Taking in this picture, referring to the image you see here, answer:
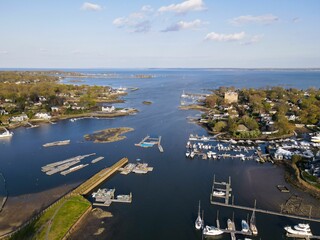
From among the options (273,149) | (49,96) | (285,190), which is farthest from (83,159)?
(49,96)

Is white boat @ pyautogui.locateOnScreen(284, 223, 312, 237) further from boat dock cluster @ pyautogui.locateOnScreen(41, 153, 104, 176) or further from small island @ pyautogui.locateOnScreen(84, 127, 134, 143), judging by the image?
small island @ pyautogui.locateOnScreen(84, 127, 134, 143)

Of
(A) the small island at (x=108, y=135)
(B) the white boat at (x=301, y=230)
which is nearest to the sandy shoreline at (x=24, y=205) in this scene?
(A) the small island at (x=108, y=135)

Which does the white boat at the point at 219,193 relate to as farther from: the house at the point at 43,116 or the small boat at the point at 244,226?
the house at the point at 43,116

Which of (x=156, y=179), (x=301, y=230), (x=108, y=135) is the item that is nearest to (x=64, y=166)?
(x=156, y=179)

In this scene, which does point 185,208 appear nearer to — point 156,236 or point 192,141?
point 156,236

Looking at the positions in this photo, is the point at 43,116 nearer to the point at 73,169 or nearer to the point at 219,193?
the point at 73,169

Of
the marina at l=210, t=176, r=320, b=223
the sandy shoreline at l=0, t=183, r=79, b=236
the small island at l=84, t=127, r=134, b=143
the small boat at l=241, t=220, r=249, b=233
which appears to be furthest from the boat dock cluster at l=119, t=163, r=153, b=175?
the small boat at l=241, t=220, r=249, b=233
